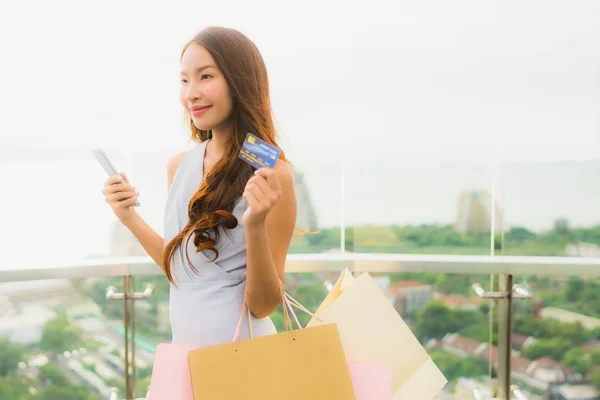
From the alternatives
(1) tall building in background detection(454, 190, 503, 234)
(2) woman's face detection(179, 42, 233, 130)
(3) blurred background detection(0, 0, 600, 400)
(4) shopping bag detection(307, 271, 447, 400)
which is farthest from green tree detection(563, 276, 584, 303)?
(2) woman's face detection(179, 42, 233, 130)

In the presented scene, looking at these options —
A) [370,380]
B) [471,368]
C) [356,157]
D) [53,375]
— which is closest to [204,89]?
[370,380]

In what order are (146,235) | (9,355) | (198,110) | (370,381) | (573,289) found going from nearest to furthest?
(370,381), (198,110), (146,235), (9,355), (573,289)

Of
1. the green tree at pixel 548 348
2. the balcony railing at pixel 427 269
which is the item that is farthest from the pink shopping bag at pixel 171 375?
the green tree at pixel 548 348

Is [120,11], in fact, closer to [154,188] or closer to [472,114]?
[154,188]

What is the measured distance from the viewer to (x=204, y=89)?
1.27m

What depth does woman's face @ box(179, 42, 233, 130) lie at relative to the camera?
4.17 ft

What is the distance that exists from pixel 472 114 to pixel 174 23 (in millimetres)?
1393

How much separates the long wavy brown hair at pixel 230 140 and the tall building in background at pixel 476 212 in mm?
1299

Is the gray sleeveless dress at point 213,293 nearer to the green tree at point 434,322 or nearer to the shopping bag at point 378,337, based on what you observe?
the shopping bag at point 378,337

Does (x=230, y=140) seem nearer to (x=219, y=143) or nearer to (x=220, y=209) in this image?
(x=219, y=143)

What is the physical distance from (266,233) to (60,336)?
4.49 ft

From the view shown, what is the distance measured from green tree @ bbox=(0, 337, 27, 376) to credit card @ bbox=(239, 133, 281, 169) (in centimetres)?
145

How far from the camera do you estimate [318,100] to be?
2639 mm

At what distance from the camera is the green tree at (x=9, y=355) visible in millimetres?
2078
